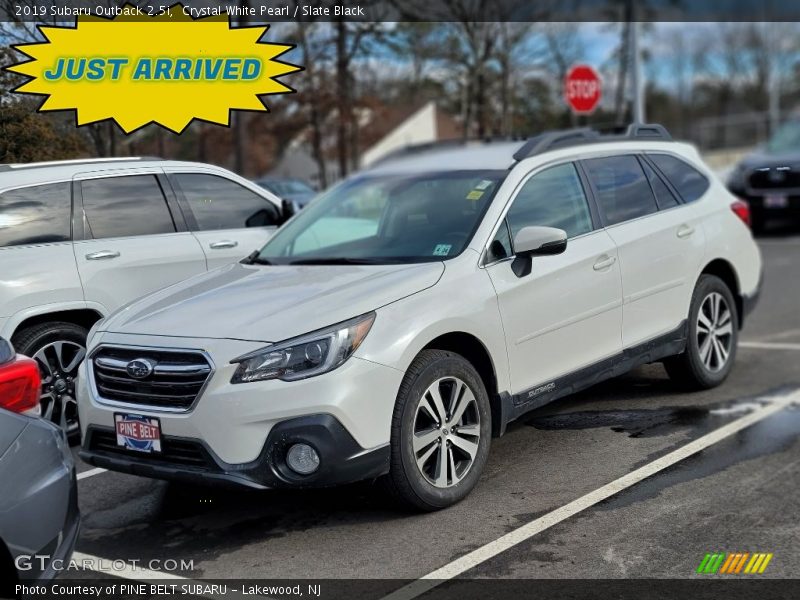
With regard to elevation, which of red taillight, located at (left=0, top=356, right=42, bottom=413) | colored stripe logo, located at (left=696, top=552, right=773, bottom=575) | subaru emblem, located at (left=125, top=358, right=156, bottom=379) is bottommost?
colored stripe logo, located at (left=696, top=552, right=773, bottom=575)

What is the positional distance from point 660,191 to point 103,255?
3670 mm

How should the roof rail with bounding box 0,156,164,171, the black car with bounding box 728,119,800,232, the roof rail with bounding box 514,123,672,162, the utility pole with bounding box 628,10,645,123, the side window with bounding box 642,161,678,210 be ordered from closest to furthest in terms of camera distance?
1. the roof rail with bounding box 514,123,672,162
2. the roof rail with bounding box 0,156,164,171
3. the side window with bounding box 642,161,678,210
4. the black car with bounding box 728,119,800,232
5. the utility pole with bounding box 628,10,645,123

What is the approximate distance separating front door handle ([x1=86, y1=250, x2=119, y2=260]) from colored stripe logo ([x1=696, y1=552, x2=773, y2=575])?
4.06 m

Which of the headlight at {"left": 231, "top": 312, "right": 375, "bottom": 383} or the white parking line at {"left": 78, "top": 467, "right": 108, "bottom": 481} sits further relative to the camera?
the white parking line at {"left": 78, "top": 467, "right": 108, "bottom": 481}

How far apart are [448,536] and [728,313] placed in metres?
3.37

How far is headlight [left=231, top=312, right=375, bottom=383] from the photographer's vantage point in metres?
4.14

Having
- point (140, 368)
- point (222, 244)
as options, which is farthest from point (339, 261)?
point (222, 244)

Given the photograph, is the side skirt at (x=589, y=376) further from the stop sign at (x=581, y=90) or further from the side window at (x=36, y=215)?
the stop sign at (x=581, y=90)

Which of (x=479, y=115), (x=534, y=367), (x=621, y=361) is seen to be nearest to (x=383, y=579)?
(x=534, y=367)

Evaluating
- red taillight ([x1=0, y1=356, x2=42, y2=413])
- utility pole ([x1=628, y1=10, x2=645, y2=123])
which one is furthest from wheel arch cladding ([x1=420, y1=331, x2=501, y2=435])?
utility pole ([x1=628, y1=10, x2=645, y2=123])

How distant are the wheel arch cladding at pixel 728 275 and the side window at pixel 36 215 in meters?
4.29

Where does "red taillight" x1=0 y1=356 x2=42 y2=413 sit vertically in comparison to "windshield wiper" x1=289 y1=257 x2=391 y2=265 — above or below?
below

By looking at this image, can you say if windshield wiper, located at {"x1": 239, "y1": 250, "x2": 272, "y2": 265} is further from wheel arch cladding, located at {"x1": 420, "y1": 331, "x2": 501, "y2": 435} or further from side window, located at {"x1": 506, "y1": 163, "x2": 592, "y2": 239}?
side window, located at {"x1": 506, "y1": 163, "x2": 592, "y2": 239}

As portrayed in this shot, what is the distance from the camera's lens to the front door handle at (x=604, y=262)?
18.3 ft
